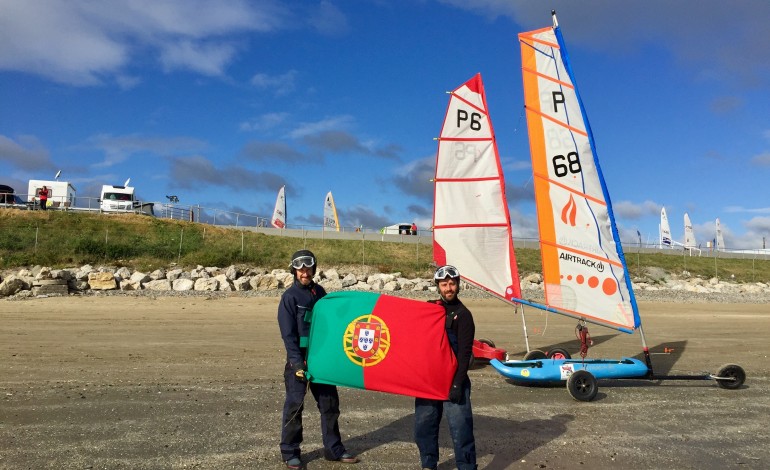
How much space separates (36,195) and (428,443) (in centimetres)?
4542

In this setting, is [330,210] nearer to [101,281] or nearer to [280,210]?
[280,210]

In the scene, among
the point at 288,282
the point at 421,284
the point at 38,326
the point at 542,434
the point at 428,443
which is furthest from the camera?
the point at 421,284

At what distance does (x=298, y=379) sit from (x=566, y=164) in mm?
6359

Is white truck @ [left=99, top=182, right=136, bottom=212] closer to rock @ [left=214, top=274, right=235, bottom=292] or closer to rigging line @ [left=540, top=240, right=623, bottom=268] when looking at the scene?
rock @ [left=214, top=274, right=235, bottom=292]

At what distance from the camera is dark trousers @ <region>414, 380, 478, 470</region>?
492 centimetres

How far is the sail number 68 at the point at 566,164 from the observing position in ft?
32.0

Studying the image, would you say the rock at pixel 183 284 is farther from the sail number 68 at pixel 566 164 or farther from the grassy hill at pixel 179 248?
the sail number 68 at pixel 566 164

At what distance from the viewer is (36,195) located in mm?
42188

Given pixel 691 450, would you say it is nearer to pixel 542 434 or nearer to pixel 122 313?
pixel 542 434

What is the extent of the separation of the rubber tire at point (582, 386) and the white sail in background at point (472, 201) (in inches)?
127

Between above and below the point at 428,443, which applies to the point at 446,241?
above

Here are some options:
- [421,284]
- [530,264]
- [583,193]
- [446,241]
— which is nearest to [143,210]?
[421,284]

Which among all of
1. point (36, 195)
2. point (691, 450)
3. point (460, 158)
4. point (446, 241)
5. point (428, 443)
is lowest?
point (691, 450)

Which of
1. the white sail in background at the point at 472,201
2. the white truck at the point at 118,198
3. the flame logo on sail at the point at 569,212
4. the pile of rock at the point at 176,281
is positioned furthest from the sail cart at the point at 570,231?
the white truck at the point at 118,198
